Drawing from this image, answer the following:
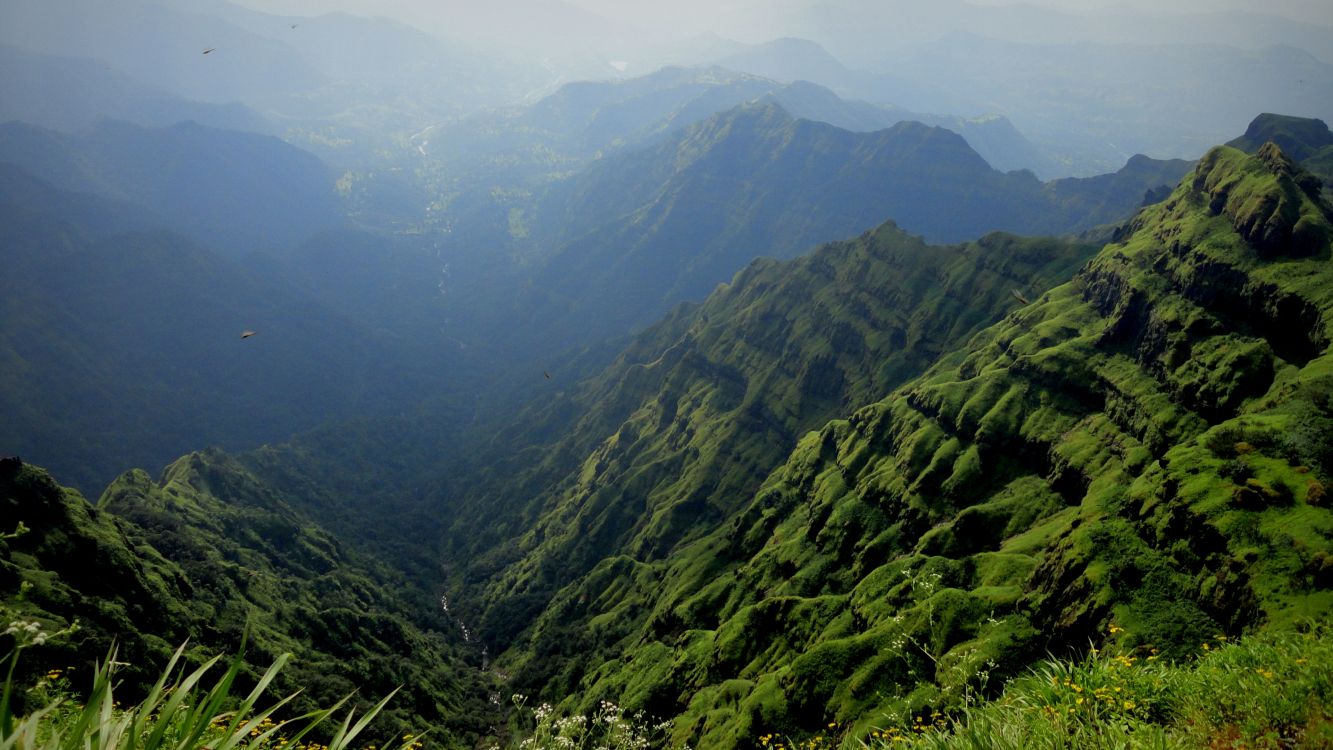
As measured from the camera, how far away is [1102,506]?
118688 mm

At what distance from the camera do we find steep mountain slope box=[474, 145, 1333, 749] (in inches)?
3406

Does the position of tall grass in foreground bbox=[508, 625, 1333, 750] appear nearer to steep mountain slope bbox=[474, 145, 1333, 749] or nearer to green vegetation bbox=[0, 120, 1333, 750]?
green vegetation bbox=[0, 120, 1333, 750]

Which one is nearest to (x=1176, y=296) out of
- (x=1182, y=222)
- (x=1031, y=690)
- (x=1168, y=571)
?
(x=1182, y=222)

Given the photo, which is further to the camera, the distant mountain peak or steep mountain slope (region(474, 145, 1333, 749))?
the distant mountain peak

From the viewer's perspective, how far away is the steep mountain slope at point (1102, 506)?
8650 cm

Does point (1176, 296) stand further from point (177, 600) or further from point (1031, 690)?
point (177, 600)

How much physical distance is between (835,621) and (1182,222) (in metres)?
156

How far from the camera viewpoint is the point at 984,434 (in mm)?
178625

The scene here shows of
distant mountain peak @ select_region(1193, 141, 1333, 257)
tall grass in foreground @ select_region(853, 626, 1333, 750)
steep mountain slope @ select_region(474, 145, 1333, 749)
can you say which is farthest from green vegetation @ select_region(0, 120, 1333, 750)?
distant mountain peak @ select_region(1193, 141, 1333, 257)

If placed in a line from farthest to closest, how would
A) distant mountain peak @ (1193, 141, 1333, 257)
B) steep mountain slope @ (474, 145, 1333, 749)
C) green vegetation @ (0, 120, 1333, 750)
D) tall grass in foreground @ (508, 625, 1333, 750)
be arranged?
1. distant mountain peak @ (1193, 141, 1333, 257)
2. steep mountain slope @ (474, 145, 1333, 749)
3. green vegetation @ (0, 120, 1333, 750)
4. tall grass in foreground @ (508, 625, 1333, 750)

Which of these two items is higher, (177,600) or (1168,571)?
(1168,571)

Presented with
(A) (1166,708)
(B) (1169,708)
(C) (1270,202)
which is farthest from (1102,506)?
(B) (1169,708)

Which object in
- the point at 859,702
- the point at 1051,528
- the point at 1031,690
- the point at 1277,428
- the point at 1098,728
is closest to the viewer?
the point at 1098,728

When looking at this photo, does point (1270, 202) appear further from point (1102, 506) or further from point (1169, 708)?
point (1169, 708)
